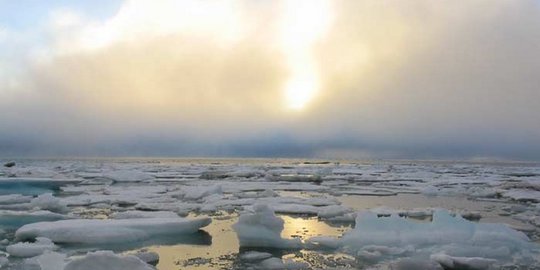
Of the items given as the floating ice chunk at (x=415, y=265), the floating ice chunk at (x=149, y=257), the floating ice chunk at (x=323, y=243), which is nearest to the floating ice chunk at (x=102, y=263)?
the floating ice chunk at (x=149, y=257)

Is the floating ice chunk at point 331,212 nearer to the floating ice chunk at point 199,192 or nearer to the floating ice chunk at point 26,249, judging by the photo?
the floating ice chunk at point 199,192

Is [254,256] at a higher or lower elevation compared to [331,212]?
lower

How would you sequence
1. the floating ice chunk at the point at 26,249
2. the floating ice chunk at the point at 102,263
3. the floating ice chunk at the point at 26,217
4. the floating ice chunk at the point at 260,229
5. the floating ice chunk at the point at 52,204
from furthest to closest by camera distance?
the floating ice chunk at the point at 52,204 < the floating ice chunk at the point at 26,217 < the floating ice chunk at the point at 260,229 < the floating ice chunk at the point at 26,249 < the floating ice chunk at the point at 102,263

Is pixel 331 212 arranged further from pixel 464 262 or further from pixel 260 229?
pixel 464 262

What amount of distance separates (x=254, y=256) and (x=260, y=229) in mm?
926

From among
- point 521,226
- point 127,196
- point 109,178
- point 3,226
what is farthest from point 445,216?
point 109,178

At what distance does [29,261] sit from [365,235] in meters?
4.46

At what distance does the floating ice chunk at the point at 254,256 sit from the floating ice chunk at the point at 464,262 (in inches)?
85.2

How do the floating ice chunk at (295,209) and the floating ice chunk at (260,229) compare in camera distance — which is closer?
the floating ice chunk at (260,229)

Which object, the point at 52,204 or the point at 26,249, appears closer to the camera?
the point at 26,249

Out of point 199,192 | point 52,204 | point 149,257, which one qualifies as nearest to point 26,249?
point 149,257

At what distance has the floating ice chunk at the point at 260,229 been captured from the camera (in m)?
7.32

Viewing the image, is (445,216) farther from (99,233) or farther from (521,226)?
(99,233)

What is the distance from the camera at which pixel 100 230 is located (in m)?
7.46
